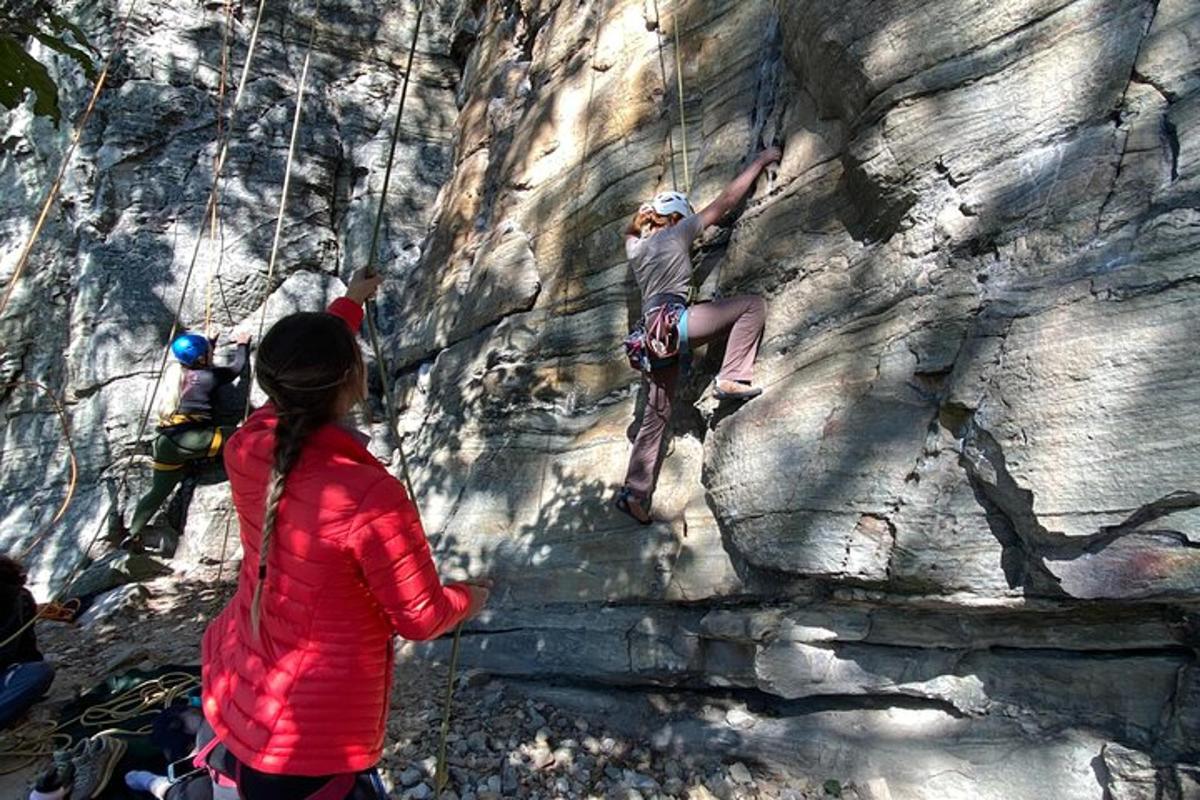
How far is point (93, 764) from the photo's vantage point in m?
3.43

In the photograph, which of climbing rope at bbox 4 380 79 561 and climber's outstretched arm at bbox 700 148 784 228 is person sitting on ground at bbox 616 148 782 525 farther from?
climbing rope at bbox 4 380 79 561

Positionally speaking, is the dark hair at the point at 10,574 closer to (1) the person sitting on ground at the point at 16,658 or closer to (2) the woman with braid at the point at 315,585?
(1) the person sitting on ground at the point at 16,658

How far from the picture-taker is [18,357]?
8430 mm

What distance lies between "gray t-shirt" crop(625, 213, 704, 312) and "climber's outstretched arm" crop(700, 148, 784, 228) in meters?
0.09

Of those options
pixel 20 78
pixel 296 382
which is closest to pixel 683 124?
pixel 20 78

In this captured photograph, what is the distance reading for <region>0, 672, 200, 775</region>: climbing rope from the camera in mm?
4000

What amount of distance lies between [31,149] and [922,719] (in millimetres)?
11163

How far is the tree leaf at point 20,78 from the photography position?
7.70 feet

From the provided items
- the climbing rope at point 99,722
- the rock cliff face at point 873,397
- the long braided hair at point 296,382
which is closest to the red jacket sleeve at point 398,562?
the long braided hair at point 296,382

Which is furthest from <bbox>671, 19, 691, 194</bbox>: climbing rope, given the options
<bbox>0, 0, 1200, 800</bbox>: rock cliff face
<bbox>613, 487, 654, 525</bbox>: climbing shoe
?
<bbox>613, 487, 654, 525</bbox>: climbing shoe

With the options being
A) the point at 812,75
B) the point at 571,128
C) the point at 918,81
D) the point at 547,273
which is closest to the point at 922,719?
the point at 918,81

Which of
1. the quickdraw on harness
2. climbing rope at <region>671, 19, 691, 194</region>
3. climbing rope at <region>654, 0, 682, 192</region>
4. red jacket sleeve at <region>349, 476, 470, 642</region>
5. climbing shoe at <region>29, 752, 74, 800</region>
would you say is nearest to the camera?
red jacket sleeve at <region>349, 476, 470, 642</region>

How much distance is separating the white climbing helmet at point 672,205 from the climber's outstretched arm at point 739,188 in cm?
14

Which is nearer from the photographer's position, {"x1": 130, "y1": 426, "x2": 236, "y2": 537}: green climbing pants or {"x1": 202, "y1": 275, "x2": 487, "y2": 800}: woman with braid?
{"x1": 202, "y1": 275, "x2": 487, "y2": 800}: woman with braid
